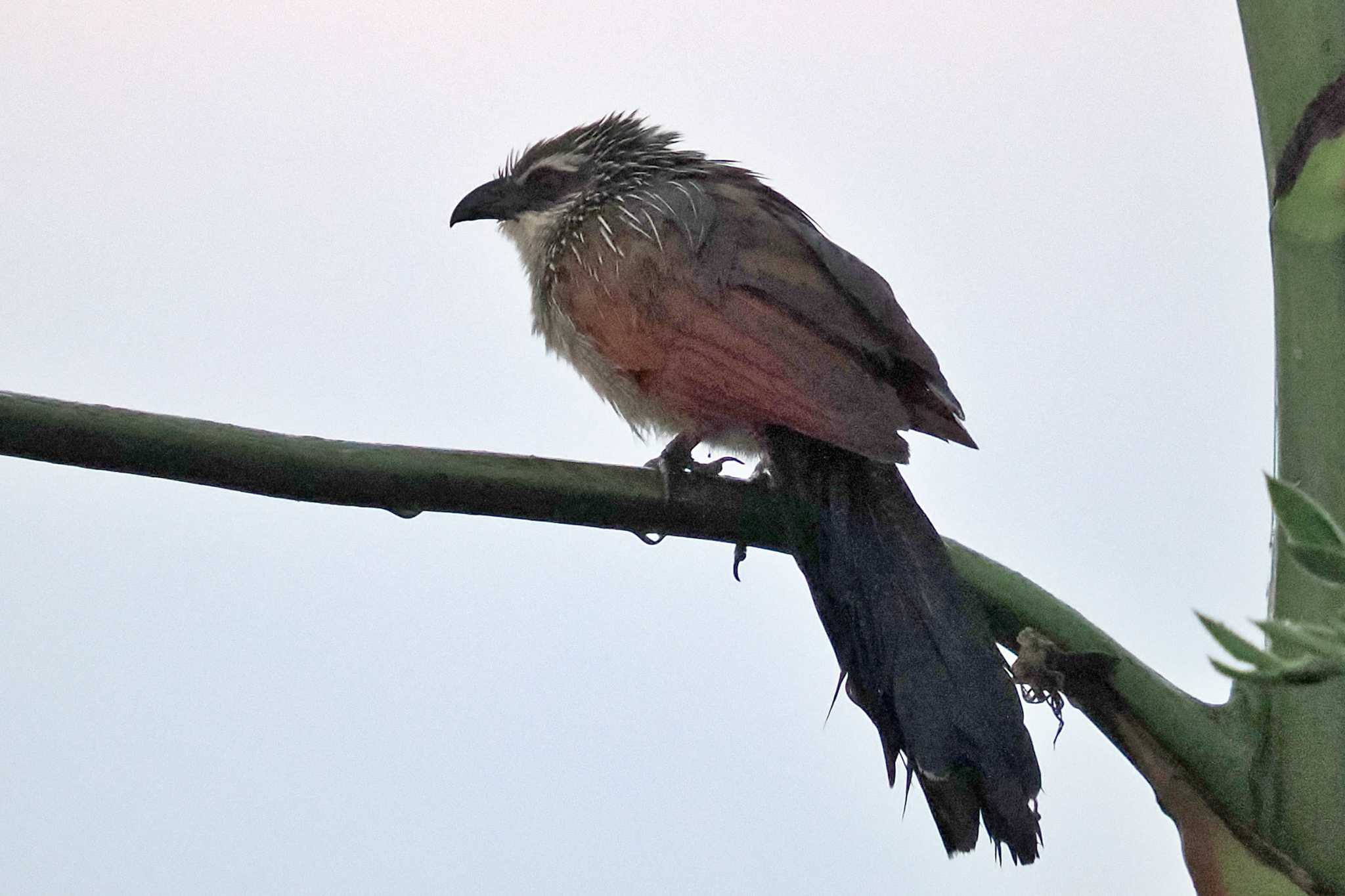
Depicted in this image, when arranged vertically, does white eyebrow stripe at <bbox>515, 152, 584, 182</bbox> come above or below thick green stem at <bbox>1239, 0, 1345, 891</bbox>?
above

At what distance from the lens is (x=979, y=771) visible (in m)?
0.86

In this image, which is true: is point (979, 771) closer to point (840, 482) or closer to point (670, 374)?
point (840, 482)

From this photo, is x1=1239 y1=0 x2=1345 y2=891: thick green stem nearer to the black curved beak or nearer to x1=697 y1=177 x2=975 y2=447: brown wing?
x1=697 y1=177 x2=975 y2=447: brown wing

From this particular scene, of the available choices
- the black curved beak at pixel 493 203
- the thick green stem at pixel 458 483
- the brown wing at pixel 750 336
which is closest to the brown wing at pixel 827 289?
the brown wing at pixel 750 336

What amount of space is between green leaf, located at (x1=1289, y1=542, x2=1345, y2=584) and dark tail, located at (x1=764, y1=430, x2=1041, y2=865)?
544 millimetres

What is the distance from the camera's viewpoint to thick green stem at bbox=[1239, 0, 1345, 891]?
768mm

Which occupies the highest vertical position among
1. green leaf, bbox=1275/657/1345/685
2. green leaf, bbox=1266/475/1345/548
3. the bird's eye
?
the bird's eye

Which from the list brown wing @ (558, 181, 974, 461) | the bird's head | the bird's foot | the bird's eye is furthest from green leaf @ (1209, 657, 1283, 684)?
the bird's eye

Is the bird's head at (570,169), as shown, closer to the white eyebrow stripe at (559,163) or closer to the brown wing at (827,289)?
the white eyebrow stripe at (559,163)

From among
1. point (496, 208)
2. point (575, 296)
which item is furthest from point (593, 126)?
point (575, 296)

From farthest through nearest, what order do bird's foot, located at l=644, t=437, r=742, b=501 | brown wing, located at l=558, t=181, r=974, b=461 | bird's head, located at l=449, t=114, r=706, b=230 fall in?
bird's head, located at l=449, t=114, r=706, b=230 → bird's foot, located at l=644, t=437, r=742, b=501 → brown wing, located at l=558, t=181, r=974, b=461

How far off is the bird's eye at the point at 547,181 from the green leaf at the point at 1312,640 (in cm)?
156

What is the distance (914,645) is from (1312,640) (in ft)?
2.20

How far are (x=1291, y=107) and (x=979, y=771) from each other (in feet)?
1.42
